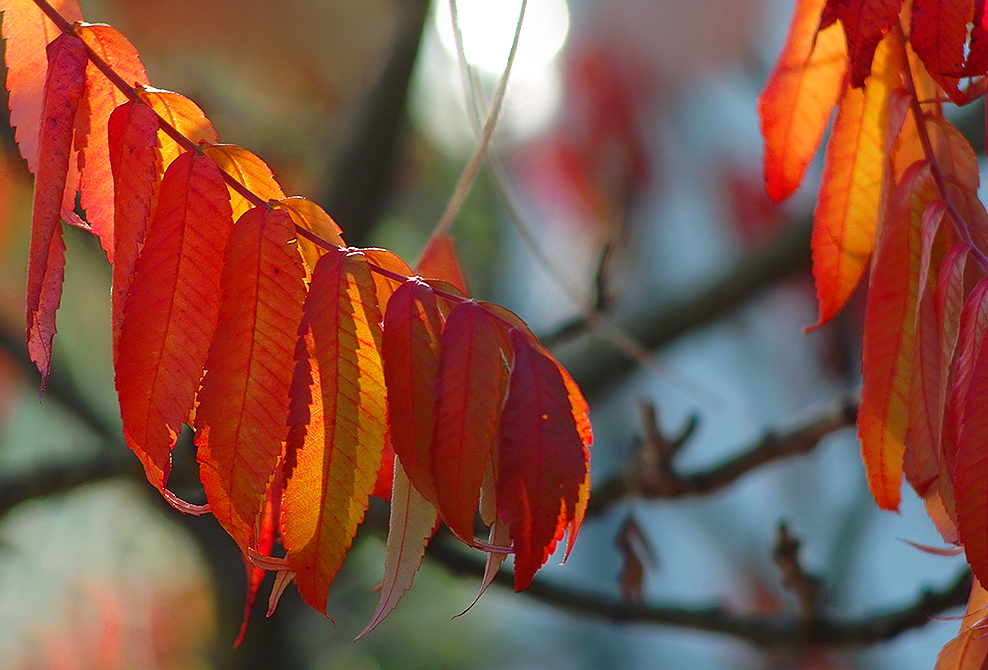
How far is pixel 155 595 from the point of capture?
328 centimetres

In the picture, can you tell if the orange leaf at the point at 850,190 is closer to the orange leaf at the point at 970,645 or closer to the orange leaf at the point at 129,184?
the orange leaf at the point at 970,645

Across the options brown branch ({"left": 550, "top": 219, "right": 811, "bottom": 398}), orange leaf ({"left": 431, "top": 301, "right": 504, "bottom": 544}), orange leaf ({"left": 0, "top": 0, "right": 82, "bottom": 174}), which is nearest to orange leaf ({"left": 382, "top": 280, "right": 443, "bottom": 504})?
orange leaf ({"left": 431, "top": 301, "right": 504, "bottom": 544})

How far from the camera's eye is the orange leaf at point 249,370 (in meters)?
0.41

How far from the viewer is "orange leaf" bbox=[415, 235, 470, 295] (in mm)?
764

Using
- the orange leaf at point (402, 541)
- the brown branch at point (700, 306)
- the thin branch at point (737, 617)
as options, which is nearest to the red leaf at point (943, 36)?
the orange leaf at point (402, 541)

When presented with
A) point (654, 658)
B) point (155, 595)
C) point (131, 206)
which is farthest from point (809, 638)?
point (654, 658)

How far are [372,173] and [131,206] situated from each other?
111cm

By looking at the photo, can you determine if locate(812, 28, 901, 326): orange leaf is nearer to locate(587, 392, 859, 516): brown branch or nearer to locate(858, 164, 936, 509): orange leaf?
locate(858, 164, 936, 509): orange leaf

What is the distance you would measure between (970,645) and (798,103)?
402 millimetres

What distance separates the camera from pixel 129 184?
418 mm

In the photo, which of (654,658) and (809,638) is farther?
(654,658)

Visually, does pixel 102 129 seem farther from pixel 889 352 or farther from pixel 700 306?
pixel 700 306

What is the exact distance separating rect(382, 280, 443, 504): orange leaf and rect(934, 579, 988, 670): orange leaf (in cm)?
34

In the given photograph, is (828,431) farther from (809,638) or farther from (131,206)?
(131,206)
